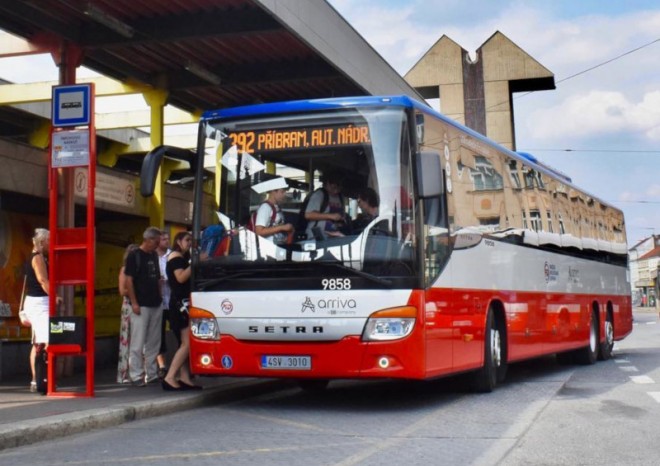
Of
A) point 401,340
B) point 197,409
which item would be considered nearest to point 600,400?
point 401,340

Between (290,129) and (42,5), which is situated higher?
(42,5)

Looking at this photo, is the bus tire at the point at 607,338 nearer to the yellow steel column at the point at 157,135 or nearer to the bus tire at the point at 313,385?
the bus tire at the point at 313,385

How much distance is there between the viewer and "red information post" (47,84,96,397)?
10.7 metres

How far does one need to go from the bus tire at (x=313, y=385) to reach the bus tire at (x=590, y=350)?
246 inches

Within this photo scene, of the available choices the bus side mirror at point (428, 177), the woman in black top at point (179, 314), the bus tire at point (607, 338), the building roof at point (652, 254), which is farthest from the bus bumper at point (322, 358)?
the building roof at point (652, 254)

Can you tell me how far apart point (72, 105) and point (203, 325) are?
2.87 meters

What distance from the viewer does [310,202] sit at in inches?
400

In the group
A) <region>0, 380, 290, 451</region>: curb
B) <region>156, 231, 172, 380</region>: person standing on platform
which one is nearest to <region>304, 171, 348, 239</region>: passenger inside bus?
<region>0, 380, 290, 451</region>: curb

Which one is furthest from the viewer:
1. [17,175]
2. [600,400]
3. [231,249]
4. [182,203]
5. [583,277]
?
[182,203]

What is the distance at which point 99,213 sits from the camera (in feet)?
57.4

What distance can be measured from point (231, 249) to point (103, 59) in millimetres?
6382

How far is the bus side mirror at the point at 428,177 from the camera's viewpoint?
383 inches

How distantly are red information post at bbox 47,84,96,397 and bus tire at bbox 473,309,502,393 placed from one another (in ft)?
14.7

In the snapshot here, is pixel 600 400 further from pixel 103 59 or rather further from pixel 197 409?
pixel 103 59
